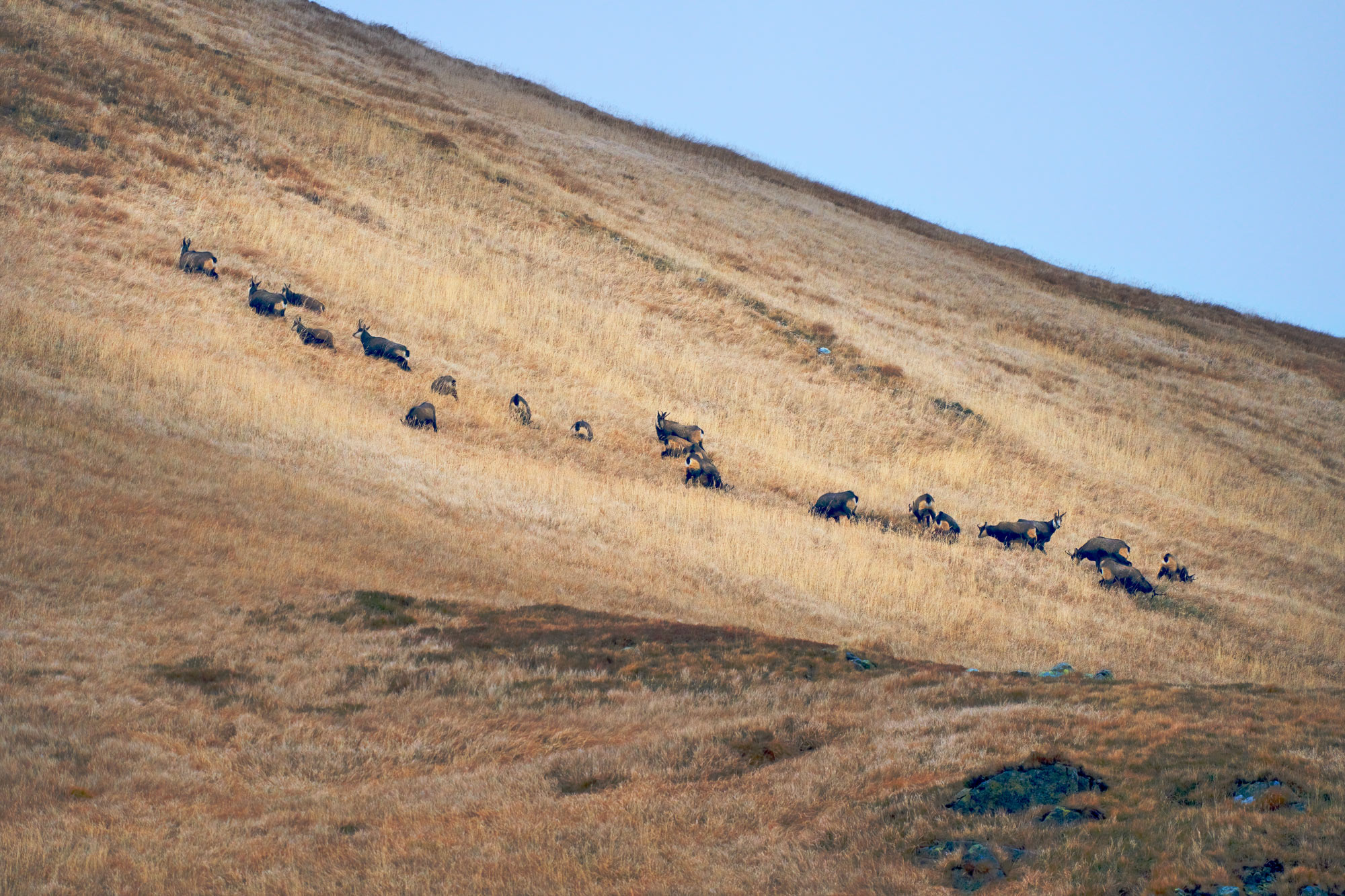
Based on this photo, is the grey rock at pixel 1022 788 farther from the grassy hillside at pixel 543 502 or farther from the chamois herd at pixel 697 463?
the chamois herd at pixel 697 463

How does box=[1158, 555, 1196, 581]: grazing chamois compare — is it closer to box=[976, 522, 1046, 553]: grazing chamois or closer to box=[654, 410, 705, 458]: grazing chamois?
box=[976, 522, 1046, 553]: grazing chamois

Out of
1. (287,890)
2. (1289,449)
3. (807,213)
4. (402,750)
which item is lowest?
(402,750)

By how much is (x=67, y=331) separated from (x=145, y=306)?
3.74 meters

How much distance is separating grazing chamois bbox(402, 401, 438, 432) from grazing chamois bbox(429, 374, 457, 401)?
194 centimetres

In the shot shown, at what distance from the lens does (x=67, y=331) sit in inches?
897

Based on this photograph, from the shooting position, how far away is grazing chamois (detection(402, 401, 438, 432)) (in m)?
24.8

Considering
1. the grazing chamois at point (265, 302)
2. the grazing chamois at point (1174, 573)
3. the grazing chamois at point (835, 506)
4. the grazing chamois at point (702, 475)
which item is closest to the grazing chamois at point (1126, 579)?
the grazing chamois at point (1174, 573)

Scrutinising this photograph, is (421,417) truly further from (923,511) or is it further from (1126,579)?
(1126,579)

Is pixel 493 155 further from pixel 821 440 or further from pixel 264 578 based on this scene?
pixel 264 578

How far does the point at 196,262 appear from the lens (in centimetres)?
2938

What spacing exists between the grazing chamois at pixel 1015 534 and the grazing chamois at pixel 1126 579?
1.90m

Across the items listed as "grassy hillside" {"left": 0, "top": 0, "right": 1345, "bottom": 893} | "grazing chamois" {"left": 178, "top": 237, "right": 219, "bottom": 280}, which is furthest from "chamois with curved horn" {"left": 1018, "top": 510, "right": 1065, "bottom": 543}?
"grazing chamois" {"left": 178, "top": 237, "right": 219, "bottom": 280}

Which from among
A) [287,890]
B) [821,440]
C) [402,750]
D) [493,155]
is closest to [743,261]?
[493,155]

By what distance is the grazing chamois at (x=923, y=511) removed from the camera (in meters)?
26.6
